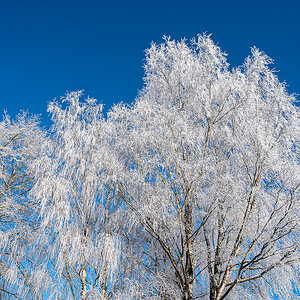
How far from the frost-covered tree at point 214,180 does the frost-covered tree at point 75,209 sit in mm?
718

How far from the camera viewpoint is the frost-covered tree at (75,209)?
5.77 metres

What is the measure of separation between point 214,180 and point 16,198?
5535 millimetres

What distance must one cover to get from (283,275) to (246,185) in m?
1.83

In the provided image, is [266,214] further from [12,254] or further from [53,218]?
[12,254]

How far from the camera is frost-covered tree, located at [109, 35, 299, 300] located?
214 inches

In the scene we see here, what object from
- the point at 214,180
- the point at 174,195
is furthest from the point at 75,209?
the point at 214,180

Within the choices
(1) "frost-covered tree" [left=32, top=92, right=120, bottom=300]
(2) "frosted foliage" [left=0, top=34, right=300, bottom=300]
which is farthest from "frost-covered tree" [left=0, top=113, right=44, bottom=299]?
(1) "frost-covered tree" [left=32, top=92, right=120, bottom=300]

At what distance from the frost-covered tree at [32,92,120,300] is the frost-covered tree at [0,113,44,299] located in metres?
0.81

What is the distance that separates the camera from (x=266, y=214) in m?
5.98

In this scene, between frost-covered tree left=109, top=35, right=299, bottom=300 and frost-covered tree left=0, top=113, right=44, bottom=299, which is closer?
frost-covered tree left=109, top=35, right=299, bottom=300

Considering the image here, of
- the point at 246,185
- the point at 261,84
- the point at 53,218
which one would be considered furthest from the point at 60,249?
the point at 261,84

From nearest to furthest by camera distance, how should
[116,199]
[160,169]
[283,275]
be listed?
[283,275], [160,169], [116,199]

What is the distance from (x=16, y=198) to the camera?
8.14m

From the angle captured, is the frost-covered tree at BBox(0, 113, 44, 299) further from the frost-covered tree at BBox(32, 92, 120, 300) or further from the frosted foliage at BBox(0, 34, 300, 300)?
the frost-covered tree at BBox(32, 92, 120, 300)
